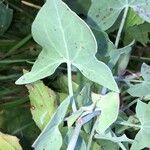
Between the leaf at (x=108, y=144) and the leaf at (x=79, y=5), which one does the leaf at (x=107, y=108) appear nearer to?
the leaf at (x=108, y=144)

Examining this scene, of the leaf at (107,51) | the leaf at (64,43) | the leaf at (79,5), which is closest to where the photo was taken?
Answer: the leaf at (64,43)

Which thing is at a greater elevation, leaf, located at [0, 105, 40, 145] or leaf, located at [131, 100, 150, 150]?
leaf, located at [131, 100, 150, 150]

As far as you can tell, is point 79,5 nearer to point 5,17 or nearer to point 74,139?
point 5,17

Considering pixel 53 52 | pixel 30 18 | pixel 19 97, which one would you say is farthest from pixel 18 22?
pixel 53 52

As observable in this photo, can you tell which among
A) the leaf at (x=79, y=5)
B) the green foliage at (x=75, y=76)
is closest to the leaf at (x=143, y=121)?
the green foliage at (x=75, y=76)

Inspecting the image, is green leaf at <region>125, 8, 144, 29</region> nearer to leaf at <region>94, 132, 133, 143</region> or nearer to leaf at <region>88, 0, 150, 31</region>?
leaf at <region>88, 0, 150, 31</region>

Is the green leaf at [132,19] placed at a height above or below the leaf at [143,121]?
above

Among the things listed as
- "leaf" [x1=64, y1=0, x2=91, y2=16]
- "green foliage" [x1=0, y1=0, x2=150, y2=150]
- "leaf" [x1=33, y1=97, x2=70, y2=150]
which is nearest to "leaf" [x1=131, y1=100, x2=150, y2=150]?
"green foliage" [x1=0, y1=0, x2=150, y2=150]
